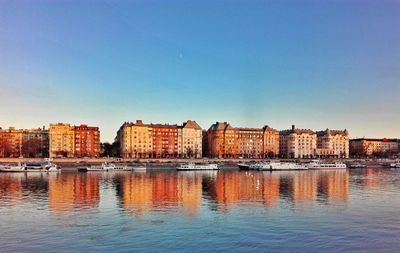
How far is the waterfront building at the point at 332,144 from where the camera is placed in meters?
190

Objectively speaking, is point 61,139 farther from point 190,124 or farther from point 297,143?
point 297,143

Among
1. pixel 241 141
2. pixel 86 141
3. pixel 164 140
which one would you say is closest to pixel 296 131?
pixel 241 141

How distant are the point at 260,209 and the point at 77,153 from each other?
13031cm

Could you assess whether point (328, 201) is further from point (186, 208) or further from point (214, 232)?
point (214, 232)

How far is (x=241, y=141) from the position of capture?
173625mm

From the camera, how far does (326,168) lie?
114 metres

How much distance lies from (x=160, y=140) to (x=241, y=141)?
30.6 m

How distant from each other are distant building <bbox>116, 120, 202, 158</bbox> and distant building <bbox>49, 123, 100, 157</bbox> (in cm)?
967

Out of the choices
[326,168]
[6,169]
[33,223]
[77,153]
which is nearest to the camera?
[33,223]

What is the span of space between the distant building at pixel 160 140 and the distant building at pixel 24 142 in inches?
1081

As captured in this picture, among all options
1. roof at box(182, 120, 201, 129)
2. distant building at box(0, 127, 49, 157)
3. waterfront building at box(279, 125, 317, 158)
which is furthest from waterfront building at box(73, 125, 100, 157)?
waterfront building at box(279, 125, 317, 158)

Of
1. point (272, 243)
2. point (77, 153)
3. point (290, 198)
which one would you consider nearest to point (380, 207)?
point (290, 198)

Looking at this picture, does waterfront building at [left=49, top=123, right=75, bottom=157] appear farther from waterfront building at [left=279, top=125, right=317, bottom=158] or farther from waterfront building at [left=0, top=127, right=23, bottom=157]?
waterfront building at [left=279, top=125, right=317, bottom=158]

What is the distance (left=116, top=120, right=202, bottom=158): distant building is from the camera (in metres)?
157
